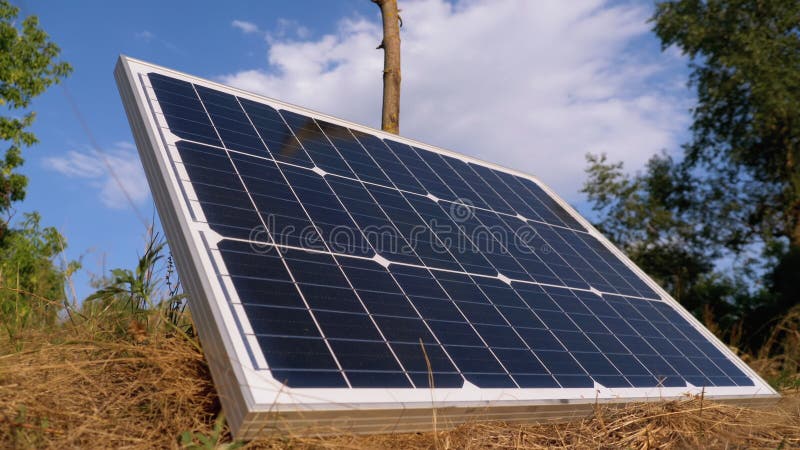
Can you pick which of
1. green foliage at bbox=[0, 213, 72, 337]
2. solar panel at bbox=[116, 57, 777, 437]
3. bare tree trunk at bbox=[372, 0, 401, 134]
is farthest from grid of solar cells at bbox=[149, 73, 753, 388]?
bare tree trunk at bbox=[372, 0, 401, 134]

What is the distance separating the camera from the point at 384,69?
15.4 metres

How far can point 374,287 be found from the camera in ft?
20.9

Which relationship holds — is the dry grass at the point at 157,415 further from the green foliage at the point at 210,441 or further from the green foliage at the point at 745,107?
the green foliage at the point at 745,107

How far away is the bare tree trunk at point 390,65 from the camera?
15.1 metres

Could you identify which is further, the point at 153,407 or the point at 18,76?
the point at 18,76

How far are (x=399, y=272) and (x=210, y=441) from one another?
8.74ft

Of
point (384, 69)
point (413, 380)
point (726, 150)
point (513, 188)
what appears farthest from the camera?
point (726, 150)

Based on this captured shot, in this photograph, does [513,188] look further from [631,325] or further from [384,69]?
[384,69]

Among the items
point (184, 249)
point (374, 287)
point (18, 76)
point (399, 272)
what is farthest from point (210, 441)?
point (18, 76)

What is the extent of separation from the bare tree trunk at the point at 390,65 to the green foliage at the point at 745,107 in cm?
1775

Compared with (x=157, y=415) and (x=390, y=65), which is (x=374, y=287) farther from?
(x=390, y=65)

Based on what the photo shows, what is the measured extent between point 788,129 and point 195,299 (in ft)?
95.8

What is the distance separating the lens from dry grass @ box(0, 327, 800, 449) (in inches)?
199

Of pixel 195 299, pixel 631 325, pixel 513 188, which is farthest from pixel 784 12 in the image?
pixel 195 299
